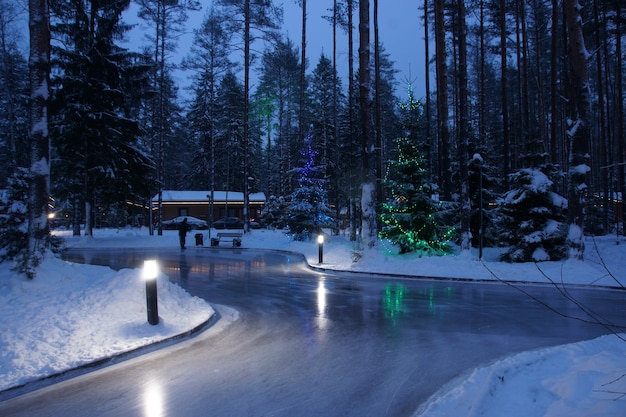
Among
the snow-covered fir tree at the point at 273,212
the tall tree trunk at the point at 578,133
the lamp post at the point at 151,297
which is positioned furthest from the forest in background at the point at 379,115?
the snow-covered fir tree at the point at 273,212

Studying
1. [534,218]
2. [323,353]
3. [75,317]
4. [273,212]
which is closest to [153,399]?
[323,353]

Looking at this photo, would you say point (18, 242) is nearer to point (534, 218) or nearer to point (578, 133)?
point (578, 133)

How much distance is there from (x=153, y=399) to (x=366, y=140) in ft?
48.5

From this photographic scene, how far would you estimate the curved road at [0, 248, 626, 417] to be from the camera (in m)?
4.65

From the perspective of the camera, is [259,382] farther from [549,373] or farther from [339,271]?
[339,271]

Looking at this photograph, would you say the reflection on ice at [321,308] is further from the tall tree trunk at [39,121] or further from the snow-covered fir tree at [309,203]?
the snow-covered fir tree at [309,203]

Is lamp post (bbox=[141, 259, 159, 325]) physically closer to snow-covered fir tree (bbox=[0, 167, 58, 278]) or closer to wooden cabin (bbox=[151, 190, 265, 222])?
snow-covered fir tree (bbox=[0, 167, 58, 278])

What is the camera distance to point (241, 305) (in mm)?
10391

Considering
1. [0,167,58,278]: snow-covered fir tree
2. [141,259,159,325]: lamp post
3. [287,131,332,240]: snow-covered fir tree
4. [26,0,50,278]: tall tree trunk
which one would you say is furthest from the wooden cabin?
[141,259,159,325]: lamp post

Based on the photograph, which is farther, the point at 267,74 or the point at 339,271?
the point at 267,74

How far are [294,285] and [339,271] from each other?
13.5ft

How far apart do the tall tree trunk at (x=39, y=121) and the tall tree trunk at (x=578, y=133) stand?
51.5 feet

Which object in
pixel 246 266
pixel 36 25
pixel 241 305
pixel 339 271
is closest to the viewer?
pixel 36 25

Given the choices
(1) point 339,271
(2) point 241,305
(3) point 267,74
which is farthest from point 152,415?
(3) point 267,74
